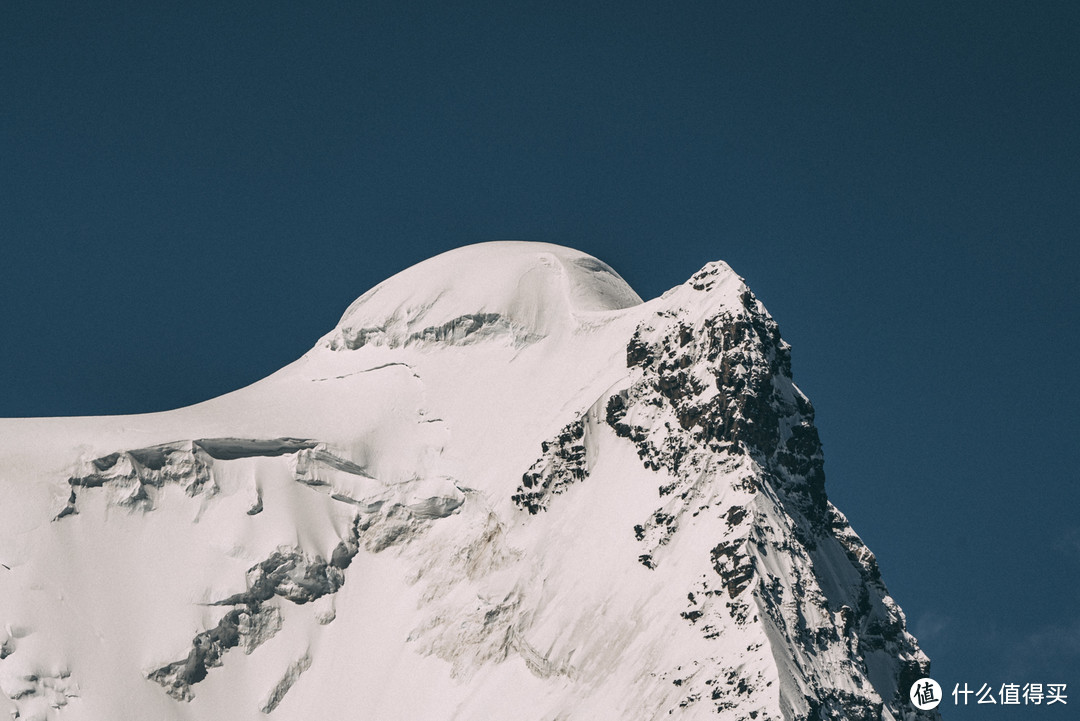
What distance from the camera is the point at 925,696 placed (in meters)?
184

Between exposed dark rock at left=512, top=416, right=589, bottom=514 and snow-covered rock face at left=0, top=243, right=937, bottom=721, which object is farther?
exposed dark rock at left=512, top=416, right=589, bottom=514

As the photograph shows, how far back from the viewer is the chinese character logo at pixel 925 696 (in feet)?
601

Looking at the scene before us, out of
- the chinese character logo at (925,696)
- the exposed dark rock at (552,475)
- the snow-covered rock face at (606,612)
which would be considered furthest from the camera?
the exposed dark rock at (552,475)

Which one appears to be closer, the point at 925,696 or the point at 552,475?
the point at 925,696

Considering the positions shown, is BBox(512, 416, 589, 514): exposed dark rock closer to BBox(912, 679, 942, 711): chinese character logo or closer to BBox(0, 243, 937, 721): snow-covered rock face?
BBox(0, 243, 937, 721): snow-covered rock face

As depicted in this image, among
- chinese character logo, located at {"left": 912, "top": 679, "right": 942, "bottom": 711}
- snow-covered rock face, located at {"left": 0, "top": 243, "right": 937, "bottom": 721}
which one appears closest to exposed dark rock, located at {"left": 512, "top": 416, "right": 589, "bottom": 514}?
snow-covered rock face, located at {"left": 0, "top": 243, "right": 937, "bottom": 721}

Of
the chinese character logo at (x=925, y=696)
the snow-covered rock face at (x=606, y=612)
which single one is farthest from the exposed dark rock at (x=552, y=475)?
the chinese character logo at (x=925, y=696)

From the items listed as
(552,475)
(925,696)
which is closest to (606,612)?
(552,475)

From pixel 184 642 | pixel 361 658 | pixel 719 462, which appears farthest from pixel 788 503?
pixel 184 642

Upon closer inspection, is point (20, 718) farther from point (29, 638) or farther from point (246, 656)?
point (246, 656)

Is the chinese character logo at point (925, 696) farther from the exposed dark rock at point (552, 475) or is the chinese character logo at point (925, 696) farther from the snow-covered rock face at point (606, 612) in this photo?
the exposed dark rock at point (552, 475)

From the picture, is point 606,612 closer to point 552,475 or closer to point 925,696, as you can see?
point 552,475

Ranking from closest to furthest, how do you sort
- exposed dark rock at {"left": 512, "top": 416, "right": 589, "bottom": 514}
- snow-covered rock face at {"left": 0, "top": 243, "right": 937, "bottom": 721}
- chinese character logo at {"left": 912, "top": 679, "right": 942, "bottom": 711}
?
snow-covered rock face at {"left": 0, "top": 243, "right": 937, "bottom": 721}, chinese character logo at {"left": 912, "top": 679, "right": 942, "bottom": 711}, exposed dark rock at {"left": 512, "top": 416, "right": 589, "bottom": 514}

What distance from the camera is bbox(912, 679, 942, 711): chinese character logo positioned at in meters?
183
